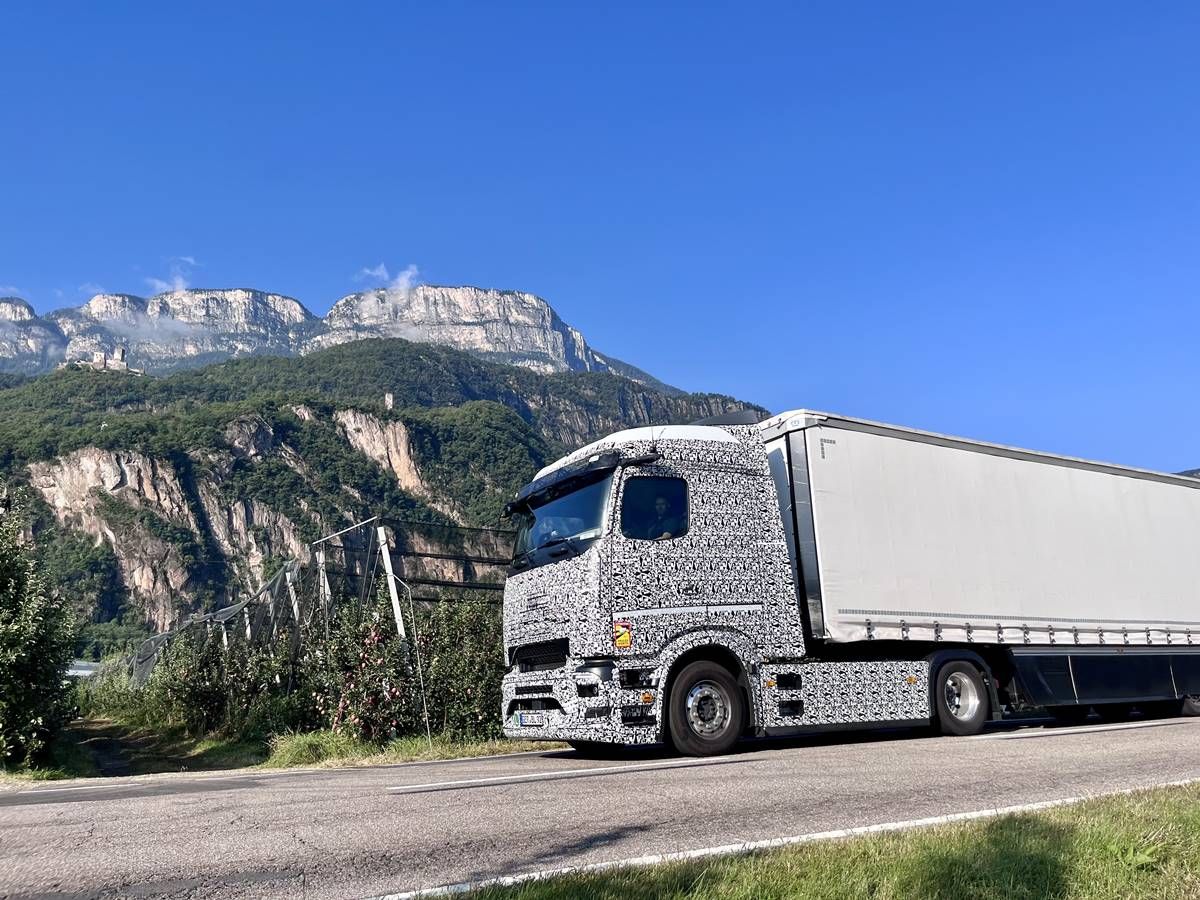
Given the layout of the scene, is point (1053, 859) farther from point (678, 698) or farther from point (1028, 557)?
point (1028, 557)

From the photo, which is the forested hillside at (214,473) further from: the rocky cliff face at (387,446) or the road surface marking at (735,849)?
the road surface marking at (735,849)

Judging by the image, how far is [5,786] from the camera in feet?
32.4

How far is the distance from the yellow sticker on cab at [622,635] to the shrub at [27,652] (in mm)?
8995

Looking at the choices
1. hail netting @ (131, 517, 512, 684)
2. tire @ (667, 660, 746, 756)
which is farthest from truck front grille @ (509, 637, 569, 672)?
hail netting @ (131, 517, 512, 684)

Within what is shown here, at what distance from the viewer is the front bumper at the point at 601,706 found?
847 cm

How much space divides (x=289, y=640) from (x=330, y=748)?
472cm

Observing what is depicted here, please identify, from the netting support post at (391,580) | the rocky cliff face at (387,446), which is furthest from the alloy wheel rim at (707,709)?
the rocky cliff face at (387,446)

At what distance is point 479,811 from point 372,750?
23.2ft

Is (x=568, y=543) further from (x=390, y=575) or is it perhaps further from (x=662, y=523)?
(x=390, y=575)

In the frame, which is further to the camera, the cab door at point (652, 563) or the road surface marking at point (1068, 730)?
the road surface marking at point (1068, 730)

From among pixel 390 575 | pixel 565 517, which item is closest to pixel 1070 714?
pixel 565 517

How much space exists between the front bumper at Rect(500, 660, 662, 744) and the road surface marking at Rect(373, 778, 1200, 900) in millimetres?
3523

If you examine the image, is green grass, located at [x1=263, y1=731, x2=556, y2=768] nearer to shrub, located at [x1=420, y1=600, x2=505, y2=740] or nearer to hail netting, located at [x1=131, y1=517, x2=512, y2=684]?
shrub, located at [x1=420, y1=600, x2=505, y2=740]

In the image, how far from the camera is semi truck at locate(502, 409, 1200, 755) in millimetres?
8820
